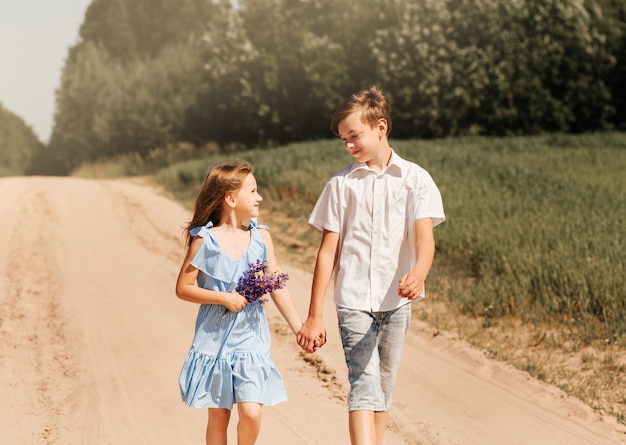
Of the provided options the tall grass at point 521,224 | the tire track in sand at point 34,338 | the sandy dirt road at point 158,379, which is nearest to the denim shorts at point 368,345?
the sandy dirt road at point 158,379

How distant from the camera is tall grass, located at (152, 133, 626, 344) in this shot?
331 inches

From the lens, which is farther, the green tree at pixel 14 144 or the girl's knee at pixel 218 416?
the green tree at pixel 14 144

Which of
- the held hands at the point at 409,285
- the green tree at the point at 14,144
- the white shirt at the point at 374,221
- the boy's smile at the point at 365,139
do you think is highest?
the green tree at the point at 14,144

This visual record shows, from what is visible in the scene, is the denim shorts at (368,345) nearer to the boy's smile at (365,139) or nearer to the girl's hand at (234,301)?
the girl's hand at (234,301)

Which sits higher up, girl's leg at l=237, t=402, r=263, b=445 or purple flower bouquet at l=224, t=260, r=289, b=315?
purple flower bouquet at l=224, t=260, r=289, b=315

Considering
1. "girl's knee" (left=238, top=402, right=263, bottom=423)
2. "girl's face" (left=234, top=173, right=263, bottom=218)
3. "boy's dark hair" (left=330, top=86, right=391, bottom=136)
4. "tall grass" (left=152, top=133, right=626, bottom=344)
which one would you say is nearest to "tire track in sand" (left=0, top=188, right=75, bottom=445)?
"girl's knee" (left=238, top=402, right=263, bottom=423)

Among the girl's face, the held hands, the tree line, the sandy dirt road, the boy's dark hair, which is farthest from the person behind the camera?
the tree line

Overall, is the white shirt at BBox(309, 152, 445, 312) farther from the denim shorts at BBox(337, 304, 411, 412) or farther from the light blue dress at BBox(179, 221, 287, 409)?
the light blue dress at BBox(179, 221, 287, 409)

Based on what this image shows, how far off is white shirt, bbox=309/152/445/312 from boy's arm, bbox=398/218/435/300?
0.05m

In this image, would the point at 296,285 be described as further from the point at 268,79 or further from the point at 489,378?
the point at 268,79

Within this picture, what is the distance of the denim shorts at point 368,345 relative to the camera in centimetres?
400

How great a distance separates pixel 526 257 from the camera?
31.5 feet

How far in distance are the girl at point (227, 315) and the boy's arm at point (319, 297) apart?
3.4 inches

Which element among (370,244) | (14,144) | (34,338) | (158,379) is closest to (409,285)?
(370,244)
